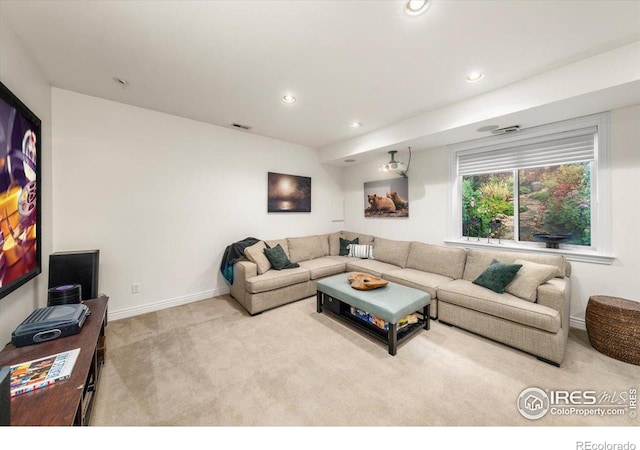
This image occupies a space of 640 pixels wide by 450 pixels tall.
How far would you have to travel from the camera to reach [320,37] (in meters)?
1.77

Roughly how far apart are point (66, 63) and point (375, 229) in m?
4.44

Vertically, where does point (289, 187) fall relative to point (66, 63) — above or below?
below

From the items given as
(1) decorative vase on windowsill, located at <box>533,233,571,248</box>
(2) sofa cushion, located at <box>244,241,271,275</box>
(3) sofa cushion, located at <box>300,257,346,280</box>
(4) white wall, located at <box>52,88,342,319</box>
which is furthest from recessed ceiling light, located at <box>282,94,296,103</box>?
(1) decorative vase on windowsill, located at <box>533,233,571,248</box>

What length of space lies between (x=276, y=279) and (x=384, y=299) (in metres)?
1.45

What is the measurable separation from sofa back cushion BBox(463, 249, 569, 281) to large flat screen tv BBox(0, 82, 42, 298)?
4146 mm

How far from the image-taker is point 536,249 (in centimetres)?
285

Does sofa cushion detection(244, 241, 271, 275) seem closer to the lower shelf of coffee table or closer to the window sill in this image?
the lower shelf of coffee table

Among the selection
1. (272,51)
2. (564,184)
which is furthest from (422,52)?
(564,184)

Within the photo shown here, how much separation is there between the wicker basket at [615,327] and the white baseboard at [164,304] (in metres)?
4.31

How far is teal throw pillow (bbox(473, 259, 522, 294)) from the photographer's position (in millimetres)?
2498

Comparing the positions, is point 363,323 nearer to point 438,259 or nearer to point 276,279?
point 276,279

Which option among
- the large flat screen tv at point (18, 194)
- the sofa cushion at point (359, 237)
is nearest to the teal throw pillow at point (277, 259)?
the sofa cushion at point (359, 237)
